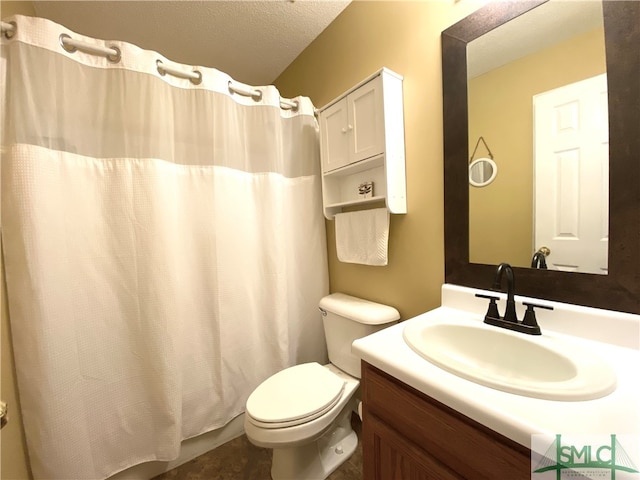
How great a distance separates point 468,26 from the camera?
38.4 inches

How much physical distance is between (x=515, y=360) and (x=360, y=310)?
637mm

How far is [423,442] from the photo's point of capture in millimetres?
644

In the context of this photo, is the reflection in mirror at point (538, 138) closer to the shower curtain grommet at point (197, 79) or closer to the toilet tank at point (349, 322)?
the toilet tank at point (349, 322)

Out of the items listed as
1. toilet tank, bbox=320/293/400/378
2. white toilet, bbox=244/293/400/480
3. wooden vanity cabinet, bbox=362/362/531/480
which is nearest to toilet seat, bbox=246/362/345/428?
white toilet, bbox=244/293/400/480

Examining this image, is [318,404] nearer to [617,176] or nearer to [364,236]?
[364,236]

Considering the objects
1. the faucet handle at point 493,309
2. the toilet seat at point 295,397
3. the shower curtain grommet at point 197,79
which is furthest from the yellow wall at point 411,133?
the shower curtain grommet at point 197,79

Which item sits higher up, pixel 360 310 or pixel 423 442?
pixel 360 310

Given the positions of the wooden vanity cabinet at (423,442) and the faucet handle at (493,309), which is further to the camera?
the faucet handle at (493,309)

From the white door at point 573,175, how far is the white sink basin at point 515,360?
0.28 meters

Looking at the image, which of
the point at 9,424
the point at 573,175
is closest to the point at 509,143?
the point at 573,175

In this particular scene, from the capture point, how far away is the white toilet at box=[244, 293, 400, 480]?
101 centimetres

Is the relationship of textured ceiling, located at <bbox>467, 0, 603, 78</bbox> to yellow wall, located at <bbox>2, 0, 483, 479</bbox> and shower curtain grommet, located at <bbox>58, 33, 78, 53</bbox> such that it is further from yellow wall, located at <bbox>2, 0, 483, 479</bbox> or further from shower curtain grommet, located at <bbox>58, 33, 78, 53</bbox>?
shower curtain grommet, located at <bbox>58, 33, 78, 53</bbox>

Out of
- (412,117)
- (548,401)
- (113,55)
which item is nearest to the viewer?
(548,401)

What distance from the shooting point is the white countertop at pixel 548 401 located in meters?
0.46
